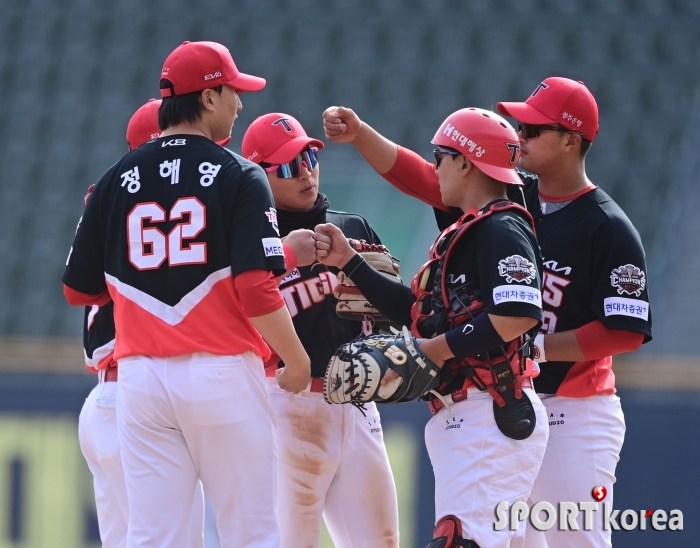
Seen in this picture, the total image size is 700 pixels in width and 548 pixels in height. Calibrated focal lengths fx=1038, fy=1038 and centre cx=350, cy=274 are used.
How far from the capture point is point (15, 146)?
837cm

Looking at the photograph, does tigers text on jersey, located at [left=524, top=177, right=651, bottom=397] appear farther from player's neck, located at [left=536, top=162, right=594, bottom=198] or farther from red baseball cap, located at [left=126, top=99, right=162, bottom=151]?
red baseball cap, located at [left=126, top=99, right=162, bottom=151]

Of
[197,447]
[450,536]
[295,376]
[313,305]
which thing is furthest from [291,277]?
[450,536]

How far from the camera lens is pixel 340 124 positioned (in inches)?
146

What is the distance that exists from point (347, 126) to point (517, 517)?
60.5 inches

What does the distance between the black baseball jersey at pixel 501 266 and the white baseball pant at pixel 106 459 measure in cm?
130

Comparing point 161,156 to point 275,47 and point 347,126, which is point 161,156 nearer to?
Answer: point 347,126

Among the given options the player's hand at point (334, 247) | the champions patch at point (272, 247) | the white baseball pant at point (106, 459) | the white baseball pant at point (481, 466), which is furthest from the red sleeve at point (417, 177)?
the white baseball pant at point (106, 459)

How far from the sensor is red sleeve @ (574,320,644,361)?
3.39 metres

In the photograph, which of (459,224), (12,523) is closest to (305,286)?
(459,224)

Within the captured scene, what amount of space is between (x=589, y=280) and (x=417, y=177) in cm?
78

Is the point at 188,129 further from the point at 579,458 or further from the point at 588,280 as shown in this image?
the point at 579,458

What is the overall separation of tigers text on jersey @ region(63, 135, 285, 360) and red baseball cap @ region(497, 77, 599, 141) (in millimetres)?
1062

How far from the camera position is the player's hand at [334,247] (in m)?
3.34

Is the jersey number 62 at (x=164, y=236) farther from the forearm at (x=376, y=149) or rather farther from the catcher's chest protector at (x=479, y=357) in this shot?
the forearm at (x=376, y=149)
